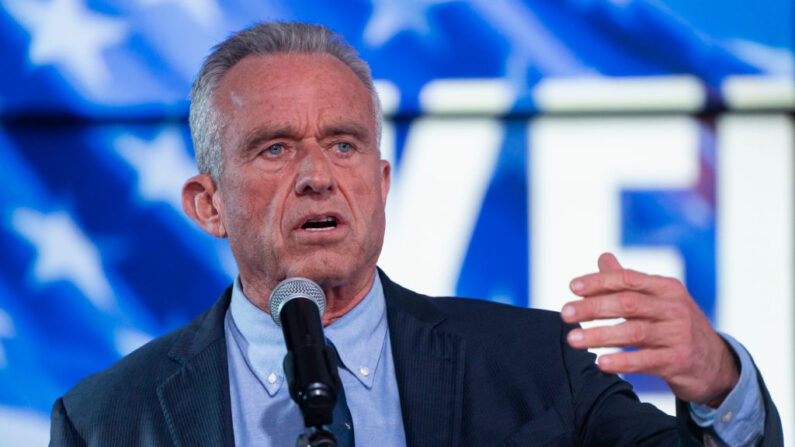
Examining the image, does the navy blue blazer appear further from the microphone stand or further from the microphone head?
the microphone stand

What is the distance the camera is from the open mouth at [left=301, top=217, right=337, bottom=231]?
197 centimetres

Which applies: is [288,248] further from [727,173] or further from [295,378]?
[727,173]

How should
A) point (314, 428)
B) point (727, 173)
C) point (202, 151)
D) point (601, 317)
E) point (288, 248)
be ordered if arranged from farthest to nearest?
point (727, 173)
point (202, 151)
point (288, 248)
point (601, 317)
point (314, 428)

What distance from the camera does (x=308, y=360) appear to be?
125cm

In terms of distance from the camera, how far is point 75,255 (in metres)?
2.95

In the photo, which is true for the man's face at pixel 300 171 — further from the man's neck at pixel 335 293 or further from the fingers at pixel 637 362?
the fingers at pixel 637 362

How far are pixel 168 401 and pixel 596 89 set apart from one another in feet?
5.60

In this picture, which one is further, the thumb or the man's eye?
the man's eye

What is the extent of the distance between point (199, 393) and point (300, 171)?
0.56m

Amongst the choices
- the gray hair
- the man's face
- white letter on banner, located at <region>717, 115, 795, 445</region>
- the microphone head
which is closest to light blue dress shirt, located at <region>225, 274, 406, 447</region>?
the man's face

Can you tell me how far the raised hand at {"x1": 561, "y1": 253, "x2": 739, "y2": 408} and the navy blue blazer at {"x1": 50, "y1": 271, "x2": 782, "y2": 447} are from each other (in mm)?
383

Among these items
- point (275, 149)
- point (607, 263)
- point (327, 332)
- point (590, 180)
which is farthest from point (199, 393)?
point (590, 180)

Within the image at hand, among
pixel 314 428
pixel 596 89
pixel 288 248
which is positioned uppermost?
pixel 596 89

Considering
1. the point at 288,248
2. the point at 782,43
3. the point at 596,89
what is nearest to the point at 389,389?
the point at 288,248
